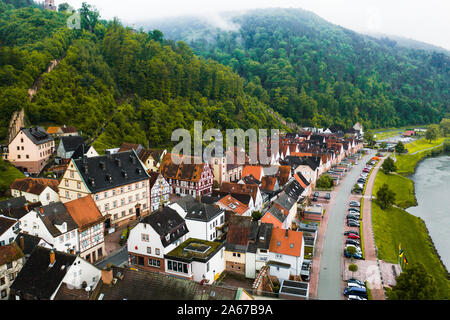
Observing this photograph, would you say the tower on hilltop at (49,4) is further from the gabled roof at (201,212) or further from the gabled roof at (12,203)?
the gabled roof at (201,212)

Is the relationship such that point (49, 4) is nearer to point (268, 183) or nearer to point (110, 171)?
point (110, 171)

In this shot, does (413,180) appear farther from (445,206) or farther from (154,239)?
(154,239)

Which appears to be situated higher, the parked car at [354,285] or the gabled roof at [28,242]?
the gabled roof at [28,242]

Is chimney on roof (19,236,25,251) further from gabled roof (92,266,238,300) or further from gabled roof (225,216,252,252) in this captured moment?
gabled roof (225,216,252,252)

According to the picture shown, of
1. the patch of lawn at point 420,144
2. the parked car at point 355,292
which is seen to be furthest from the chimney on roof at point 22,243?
the patch of lawn at point 420,144

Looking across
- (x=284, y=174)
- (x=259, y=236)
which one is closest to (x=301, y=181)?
(x=284, y=174)

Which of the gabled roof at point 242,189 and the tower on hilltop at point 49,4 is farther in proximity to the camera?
the tower on hilltop at point 49,4

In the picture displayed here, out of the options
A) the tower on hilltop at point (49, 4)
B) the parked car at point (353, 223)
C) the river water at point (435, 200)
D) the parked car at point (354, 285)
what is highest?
the tower on hilltop at point (49, 4)
